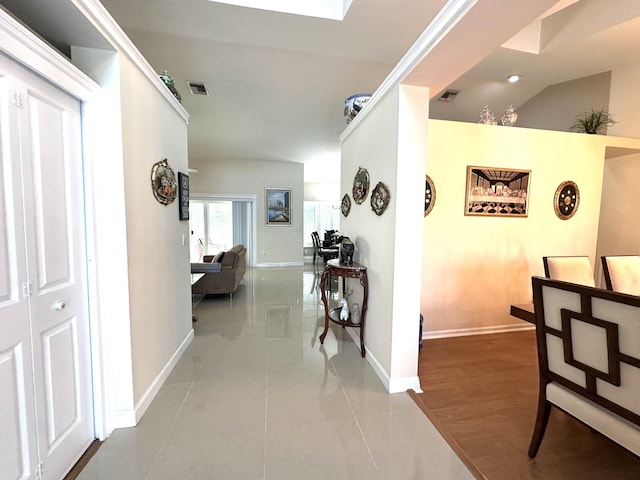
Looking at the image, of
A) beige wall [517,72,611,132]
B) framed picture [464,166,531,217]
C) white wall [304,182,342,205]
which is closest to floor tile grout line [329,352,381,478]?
framed picture [464,166,531,217]

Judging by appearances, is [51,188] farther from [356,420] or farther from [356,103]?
[356,103]

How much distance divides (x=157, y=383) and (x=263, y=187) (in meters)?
5.82

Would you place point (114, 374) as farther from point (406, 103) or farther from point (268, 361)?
point (406, 103)

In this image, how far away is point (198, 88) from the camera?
3631 mm

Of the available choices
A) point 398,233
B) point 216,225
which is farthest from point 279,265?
point 398,233

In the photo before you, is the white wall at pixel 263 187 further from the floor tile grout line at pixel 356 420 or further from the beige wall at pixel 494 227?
the floor tile grout line at pixel 356 420

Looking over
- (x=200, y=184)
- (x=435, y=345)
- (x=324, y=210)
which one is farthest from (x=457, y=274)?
(x=324, y=210)

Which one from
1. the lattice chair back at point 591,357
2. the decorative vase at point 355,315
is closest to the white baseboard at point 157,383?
the decorative vase at point 355,315

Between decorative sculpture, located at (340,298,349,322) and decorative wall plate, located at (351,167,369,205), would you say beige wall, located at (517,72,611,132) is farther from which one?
decorative sculpture, located at (340,298,349,322)

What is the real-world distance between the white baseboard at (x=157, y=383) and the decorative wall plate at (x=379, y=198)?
2164mm

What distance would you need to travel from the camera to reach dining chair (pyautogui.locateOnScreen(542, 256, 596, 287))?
2.25 meters

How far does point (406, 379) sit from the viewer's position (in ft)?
6.87

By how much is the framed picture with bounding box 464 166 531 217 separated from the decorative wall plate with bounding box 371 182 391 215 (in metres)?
1.27

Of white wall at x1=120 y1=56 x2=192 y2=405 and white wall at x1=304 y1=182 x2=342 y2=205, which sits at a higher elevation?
white wall at x1=304 y1=182 x2=342 y2=205
